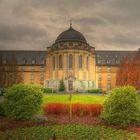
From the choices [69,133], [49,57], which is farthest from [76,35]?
[69,133]

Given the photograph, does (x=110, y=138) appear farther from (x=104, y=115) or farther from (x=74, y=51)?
(x=74, y=51)

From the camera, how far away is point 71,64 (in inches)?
2667

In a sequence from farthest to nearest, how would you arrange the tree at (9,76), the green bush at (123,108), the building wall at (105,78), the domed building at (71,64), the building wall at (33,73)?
the building wall at (33,73)
the building wall at (105,78)
the domed building at (71,64)
the tree at (9,76)
the green bush at (123,108)

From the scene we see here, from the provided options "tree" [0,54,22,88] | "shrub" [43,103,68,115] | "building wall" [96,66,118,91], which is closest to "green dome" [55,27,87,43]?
"tree" [0,54,22,88]

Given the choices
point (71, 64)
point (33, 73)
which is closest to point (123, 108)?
point (71, 64)

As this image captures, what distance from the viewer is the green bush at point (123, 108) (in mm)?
17281

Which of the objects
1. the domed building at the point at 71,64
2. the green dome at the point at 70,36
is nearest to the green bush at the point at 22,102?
the domed building at the point at 71,64

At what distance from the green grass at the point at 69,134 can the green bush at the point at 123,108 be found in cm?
192

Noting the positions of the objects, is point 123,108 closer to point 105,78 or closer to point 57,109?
point 57,109

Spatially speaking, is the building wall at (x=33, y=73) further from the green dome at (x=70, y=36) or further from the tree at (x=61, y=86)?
the tree at (x=61, y=86)

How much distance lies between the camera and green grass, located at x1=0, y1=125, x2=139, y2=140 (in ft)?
44.7

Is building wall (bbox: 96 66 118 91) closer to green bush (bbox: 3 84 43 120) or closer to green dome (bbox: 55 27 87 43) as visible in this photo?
green dome (bbox: 55 27 87 43)

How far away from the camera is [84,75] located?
223 feet

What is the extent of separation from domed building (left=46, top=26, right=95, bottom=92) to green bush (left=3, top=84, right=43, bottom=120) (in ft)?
154
